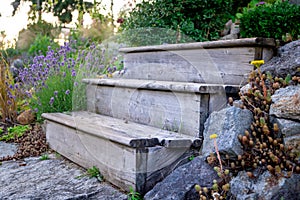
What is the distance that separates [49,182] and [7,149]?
1.24 meters

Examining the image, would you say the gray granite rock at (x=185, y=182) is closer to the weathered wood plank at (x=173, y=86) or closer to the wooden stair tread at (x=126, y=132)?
the wooden stair tread at (x=126, y=132)

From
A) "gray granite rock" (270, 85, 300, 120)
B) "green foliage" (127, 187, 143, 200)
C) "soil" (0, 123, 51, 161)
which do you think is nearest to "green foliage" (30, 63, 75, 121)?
"soil" (0, 123, 51, 161)

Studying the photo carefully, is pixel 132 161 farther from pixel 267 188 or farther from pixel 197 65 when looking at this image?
pixel 197 65

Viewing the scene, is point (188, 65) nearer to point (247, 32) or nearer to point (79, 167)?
point (79, 167)

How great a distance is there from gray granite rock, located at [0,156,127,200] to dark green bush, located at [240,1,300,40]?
7.40 feet

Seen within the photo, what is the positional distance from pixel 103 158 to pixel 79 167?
1.37 feet

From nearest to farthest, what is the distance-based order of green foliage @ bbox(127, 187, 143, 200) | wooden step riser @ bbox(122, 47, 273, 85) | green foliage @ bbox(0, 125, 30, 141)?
green foliage @ bbox(127, 187, 143, 200) < wooden step riser @ bbox(122, 47, 273, 85) < green foliage @ bbox(0, 125, 30, 141)

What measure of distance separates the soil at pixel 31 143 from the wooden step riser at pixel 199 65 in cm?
106

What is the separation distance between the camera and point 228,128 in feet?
5.29

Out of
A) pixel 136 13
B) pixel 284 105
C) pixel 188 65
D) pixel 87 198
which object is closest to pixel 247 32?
pixel 188 65

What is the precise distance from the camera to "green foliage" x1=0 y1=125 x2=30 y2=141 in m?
3.62

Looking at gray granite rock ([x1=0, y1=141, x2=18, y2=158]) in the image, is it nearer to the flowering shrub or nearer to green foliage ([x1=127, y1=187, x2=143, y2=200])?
the flowering shrub

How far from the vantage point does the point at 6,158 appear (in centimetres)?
288

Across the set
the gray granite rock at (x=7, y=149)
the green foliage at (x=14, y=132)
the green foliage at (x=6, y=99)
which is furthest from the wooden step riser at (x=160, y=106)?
the green foliage at (x=6, y=99)
